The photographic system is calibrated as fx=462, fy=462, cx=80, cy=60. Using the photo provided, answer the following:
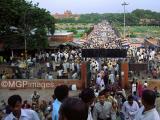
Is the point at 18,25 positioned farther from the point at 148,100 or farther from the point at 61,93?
the point at 148,100

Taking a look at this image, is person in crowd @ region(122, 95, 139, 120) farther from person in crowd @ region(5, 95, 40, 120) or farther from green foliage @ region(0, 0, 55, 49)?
green foliage @ region(0, 0, 55, 49)

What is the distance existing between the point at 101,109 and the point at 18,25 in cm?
2993

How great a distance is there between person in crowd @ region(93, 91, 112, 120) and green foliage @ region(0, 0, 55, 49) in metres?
27.2

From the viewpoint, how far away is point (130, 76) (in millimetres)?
24672

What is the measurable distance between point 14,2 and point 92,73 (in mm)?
14799

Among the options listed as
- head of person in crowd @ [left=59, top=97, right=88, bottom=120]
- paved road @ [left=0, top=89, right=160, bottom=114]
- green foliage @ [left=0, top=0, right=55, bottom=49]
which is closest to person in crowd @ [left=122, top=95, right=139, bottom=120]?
head of person in crowd @ [left=59, top=97, right=88, bottom=120]

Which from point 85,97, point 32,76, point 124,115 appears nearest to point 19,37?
point 32,76

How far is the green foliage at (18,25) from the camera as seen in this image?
3525cm

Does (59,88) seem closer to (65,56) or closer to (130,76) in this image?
(130,76)

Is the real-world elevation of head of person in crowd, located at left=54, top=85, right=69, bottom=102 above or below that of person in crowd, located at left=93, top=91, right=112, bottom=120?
above

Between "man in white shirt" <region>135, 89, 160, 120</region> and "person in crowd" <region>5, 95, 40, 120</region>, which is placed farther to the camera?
"person in crowd" <region>5, 95, 40, 120</region>

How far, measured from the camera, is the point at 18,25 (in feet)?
123

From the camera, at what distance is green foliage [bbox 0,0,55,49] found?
116ft

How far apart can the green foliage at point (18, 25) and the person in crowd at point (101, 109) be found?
2724cm
